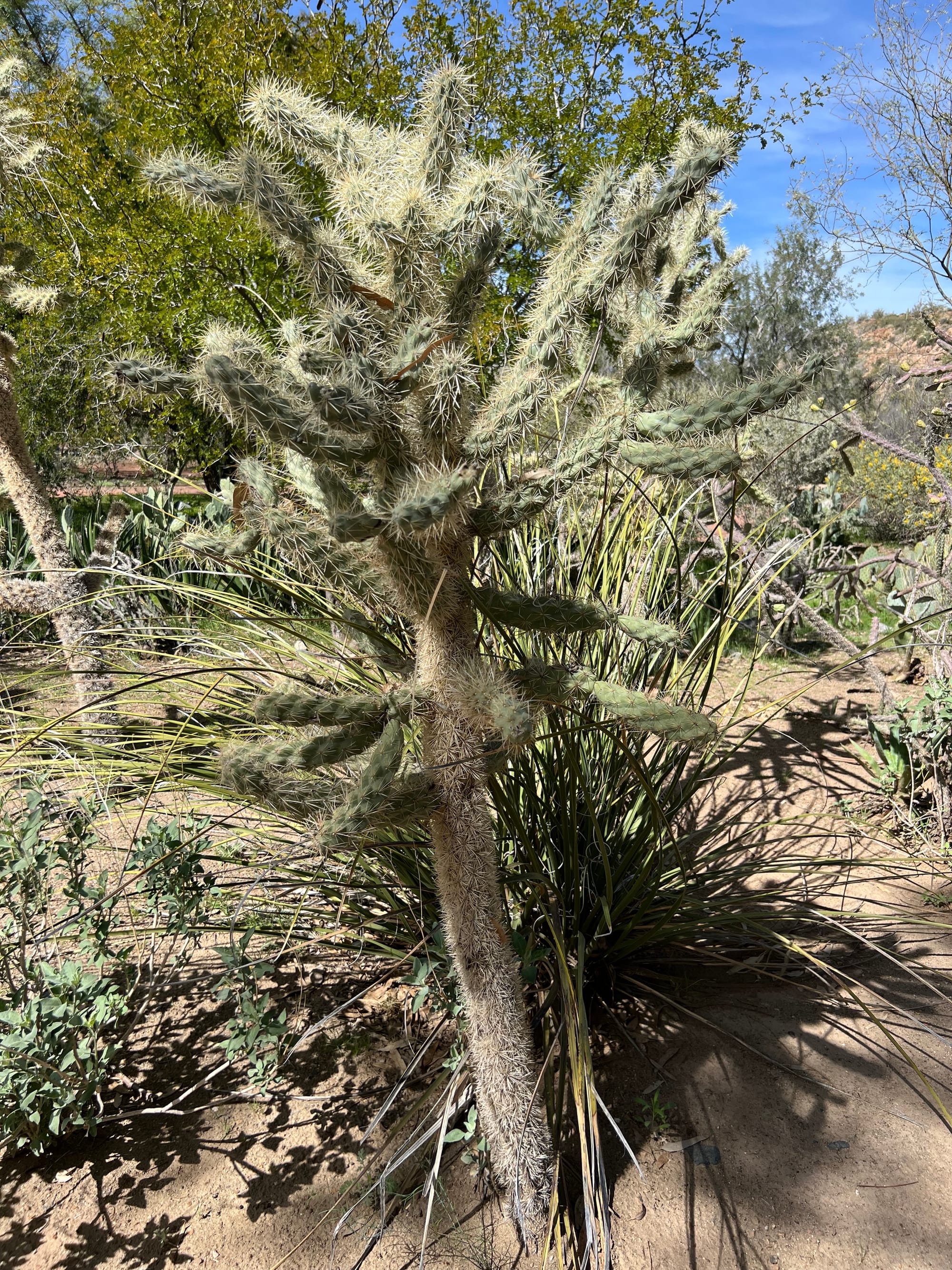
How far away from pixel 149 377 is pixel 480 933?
4.65 ft

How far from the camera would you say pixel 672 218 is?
1.74 metres

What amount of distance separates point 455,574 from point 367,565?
35cm

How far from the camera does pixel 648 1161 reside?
1.88 metres

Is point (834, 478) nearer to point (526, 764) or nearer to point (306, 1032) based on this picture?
point (526, 764)

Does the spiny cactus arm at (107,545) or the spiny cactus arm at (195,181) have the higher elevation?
the spiny cactus arm at (195,181)

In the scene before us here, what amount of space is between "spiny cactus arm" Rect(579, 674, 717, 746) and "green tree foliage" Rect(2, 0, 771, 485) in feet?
20.4

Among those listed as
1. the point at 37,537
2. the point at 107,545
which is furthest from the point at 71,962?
the point at 107,545

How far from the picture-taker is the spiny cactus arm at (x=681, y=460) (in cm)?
143

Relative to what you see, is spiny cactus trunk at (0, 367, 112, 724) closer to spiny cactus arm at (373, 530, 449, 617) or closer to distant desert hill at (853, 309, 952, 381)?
spiny cactus arm at (373, 530, 449, 617)

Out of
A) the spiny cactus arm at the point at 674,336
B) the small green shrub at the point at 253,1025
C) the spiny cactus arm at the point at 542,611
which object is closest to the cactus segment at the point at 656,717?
the spiny cactus arm at the point at 542,611

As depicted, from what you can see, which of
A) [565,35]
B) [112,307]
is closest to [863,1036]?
[112,307]

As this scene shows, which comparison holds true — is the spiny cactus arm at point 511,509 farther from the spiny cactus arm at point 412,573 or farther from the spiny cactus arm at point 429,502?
the spiny cactus arm at point 429,502

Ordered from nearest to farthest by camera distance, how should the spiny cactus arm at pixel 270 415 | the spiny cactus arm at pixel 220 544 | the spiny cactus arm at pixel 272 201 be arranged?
the spiny cactus arm at pixel 270 415, the spiny cactus arm at pixel 272 201, the spiny cactus arm at pixel 220 544

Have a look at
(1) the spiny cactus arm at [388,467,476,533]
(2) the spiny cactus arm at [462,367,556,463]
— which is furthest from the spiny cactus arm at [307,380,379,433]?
(2) the spiny cactus arm at [462,367,556,463]
